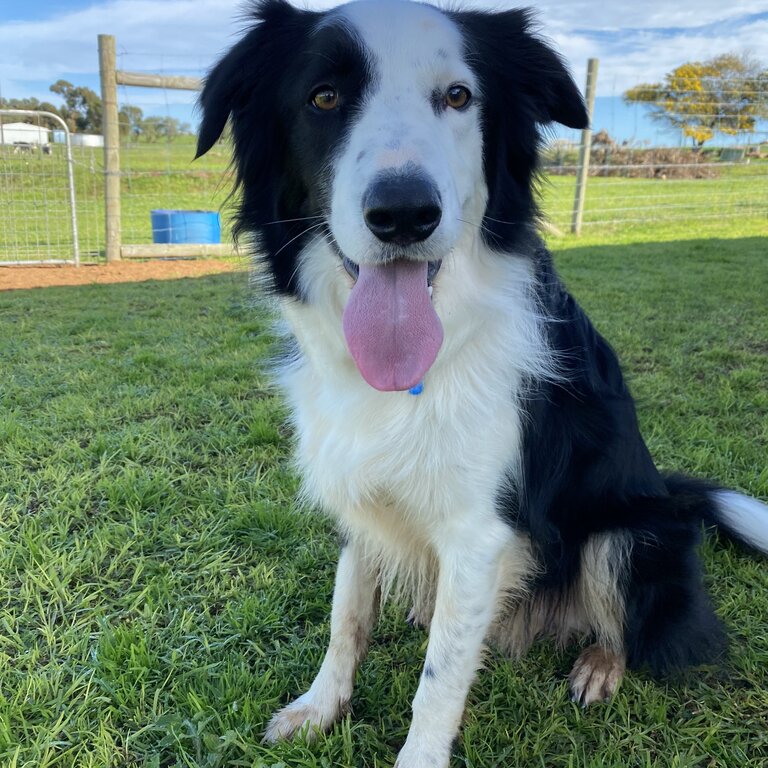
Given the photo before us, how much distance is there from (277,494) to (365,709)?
1.24 meters

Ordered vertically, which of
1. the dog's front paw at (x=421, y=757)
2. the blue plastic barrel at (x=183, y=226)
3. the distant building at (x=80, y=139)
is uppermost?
the distant building at (x=80, y=139)

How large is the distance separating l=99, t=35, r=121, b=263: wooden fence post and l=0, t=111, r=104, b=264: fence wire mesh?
1.41 feet

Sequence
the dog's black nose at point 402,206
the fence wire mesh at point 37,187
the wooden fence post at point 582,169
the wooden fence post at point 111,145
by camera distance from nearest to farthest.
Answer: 1. the dog's black nose at point 402,206
2. the wooden fence post at point 111,145
3. the fence wire mesh at point 37,187
4. the wooden fence post at point 582,169

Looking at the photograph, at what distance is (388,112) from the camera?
170cm

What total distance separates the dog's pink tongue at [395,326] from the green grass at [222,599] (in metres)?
1.04

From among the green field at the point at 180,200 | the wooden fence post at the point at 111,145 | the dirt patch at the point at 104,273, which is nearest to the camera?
the dirt patch at the point at 104,273

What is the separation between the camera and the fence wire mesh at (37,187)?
9.63 meters

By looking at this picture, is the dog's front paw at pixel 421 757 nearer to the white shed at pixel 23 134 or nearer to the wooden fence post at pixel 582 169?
the white shed at pixel 23 134

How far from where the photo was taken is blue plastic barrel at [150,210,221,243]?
1016cm

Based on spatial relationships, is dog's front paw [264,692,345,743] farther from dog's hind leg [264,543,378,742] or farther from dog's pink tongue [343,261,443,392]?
dog's pink tongue [343,261,443,392]

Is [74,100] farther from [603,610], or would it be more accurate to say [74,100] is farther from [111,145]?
[603,610]

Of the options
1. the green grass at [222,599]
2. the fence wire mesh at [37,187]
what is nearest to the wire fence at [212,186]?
the fence wire mesh at [37,187]

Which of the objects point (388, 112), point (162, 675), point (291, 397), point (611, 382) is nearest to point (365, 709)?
point (162, 675)

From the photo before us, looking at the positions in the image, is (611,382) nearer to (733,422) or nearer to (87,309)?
(733,422)
